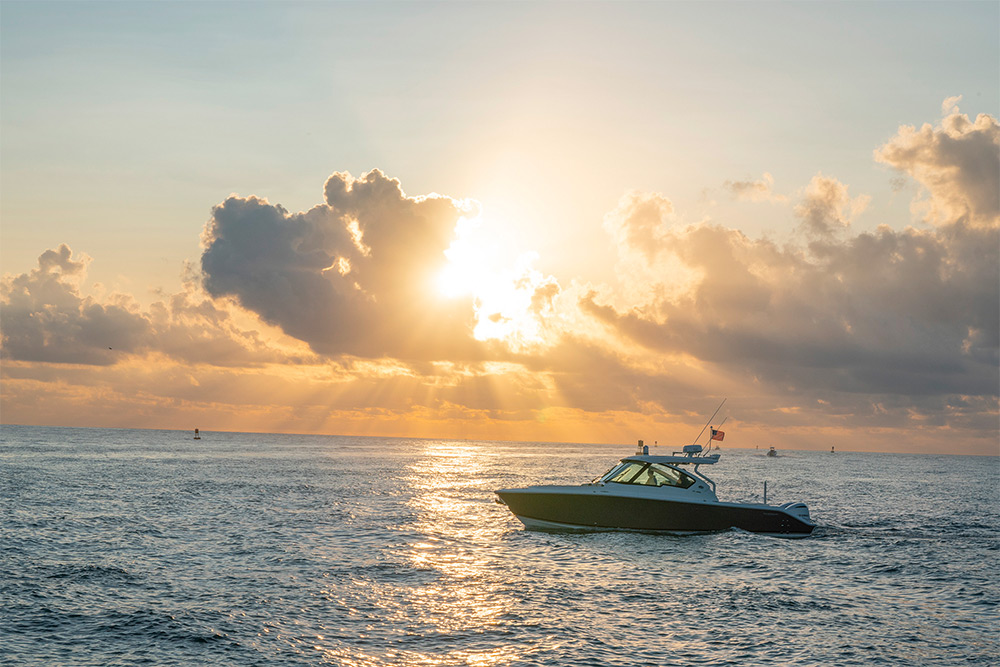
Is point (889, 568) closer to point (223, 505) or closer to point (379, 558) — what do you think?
point (379, 558)

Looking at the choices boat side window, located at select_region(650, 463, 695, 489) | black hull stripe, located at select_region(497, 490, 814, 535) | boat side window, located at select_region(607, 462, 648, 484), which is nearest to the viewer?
black hull stripe, located at select_region(497, 490, 814, 535)

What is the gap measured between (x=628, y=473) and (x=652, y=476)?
3.23 feet

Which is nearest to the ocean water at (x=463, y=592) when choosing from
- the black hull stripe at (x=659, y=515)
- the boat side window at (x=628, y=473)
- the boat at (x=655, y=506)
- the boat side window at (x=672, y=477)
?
the black hull stripe at (x=659, y=515)

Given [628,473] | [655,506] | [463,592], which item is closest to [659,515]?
[655,506]

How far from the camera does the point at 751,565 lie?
25969 millimetres

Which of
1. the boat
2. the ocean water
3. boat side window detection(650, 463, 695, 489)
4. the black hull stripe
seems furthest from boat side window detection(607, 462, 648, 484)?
the ocean water

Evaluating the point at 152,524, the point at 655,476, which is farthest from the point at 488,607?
the point at 152,524

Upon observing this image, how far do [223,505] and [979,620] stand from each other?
36.1m

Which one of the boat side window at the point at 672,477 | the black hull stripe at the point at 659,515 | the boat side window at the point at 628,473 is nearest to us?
the black hull stripe at the point at 659,515

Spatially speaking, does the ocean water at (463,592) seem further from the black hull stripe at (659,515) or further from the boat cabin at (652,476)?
the boat cabin at (652,476)

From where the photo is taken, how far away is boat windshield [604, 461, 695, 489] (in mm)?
31859

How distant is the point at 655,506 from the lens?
31.1 metres

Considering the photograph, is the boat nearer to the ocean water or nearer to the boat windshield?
the boat windshield

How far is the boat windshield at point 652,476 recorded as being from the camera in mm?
31859
